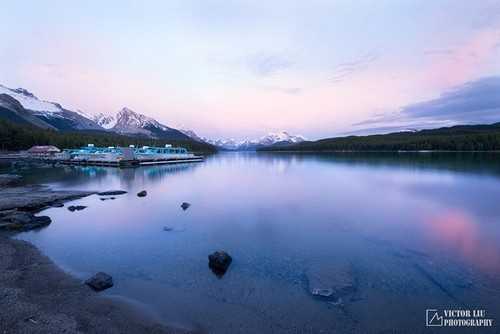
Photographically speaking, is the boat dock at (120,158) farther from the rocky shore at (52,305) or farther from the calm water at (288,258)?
the rocky shore at (52,305)

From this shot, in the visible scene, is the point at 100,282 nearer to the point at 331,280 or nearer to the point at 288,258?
the point at 288,258

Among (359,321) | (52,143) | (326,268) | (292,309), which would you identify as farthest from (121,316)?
(52,143)

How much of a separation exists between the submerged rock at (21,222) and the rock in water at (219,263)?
41.9ft

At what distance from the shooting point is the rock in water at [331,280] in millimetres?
9562

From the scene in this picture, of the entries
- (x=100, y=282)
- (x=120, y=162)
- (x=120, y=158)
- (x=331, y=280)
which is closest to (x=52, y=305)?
(x=100, y=282)

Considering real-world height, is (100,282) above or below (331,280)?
above

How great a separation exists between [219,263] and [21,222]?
13847 mm

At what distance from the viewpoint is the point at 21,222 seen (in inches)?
669

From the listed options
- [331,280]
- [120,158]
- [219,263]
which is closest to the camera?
[331,280]

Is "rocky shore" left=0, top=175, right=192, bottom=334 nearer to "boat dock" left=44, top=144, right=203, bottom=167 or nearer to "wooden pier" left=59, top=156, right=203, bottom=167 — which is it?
"wooden pier" left=59, top=156, right=203, bottom=167

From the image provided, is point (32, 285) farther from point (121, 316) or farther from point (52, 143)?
point (52, 143)

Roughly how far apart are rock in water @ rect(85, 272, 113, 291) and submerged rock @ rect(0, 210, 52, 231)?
10281 mm

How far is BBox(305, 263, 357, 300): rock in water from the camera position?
31.4 feet


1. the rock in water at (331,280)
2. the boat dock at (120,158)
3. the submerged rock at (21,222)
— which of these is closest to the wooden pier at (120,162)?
the boat dock at (120,158)
